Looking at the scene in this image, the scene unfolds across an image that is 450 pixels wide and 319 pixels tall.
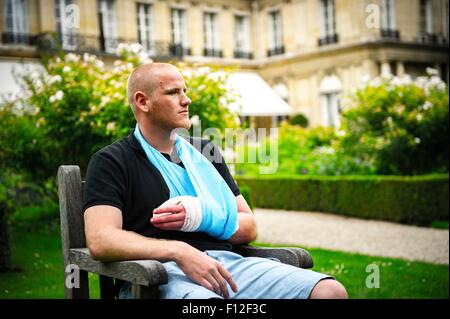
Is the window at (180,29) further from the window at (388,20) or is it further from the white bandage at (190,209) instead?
the white bandage at (190,209)

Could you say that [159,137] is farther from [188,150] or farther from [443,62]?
[443,62]

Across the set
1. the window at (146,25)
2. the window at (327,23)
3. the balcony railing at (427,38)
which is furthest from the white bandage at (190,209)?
the balcony railing at (427,38)

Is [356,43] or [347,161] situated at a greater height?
[356,43]

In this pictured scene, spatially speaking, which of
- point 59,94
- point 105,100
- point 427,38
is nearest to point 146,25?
point 427,38

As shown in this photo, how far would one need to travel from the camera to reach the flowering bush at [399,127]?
12016 millimetres

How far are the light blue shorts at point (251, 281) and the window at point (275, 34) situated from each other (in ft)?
86.7

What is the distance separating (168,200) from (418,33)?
25995 mm

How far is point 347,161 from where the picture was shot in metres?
12.5

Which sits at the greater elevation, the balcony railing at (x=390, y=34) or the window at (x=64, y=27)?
the window at (x=64, y=27)

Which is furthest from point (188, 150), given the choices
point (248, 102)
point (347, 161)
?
point (248, 102)

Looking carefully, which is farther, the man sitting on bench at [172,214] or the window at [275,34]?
the window at [275,34]

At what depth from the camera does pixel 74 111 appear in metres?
8.47

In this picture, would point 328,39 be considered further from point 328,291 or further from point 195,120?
point 328,291

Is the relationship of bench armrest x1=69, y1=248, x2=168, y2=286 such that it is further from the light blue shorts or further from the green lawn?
the green lawn
